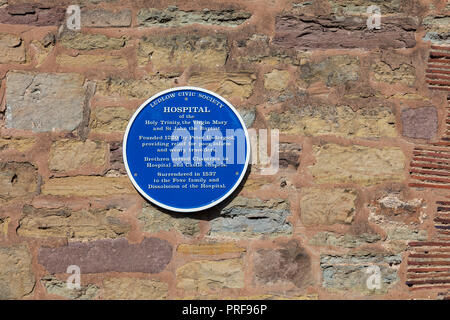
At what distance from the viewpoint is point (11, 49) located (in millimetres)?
3361

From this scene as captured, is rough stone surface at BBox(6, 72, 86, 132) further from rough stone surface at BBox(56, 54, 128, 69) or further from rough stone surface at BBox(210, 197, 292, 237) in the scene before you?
rough stone surface at BBox(210, 197, 292, 237)

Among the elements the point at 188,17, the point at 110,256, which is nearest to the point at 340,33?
the point at 188,17

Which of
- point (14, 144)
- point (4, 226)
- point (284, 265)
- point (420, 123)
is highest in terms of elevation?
point (420, 123)

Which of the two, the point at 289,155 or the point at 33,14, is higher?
the point at 33,14

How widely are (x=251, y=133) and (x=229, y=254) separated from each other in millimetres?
710

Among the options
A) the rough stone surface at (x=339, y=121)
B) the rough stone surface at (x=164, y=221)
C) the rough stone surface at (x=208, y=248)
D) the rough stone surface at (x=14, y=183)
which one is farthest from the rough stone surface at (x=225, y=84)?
the rough stone surface at (x=14, y=183)

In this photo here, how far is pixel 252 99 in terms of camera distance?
3363mm

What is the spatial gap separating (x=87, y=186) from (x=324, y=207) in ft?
4.52

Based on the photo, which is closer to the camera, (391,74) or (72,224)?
(72,224)

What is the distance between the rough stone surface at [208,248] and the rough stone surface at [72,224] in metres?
0.35

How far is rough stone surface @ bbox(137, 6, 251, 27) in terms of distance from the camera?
3369 millimetres

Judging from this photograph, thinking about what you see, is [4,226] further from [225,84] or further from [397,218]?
[397,218]

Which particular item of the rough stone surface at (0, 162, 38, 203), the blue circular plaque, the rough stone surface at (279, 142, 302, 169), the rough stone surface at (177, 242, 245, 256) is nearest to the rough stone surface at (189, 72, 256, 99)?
the blue circular plaque

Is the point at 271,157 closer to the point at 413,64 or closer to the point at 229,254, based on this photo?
the point at 229,254
